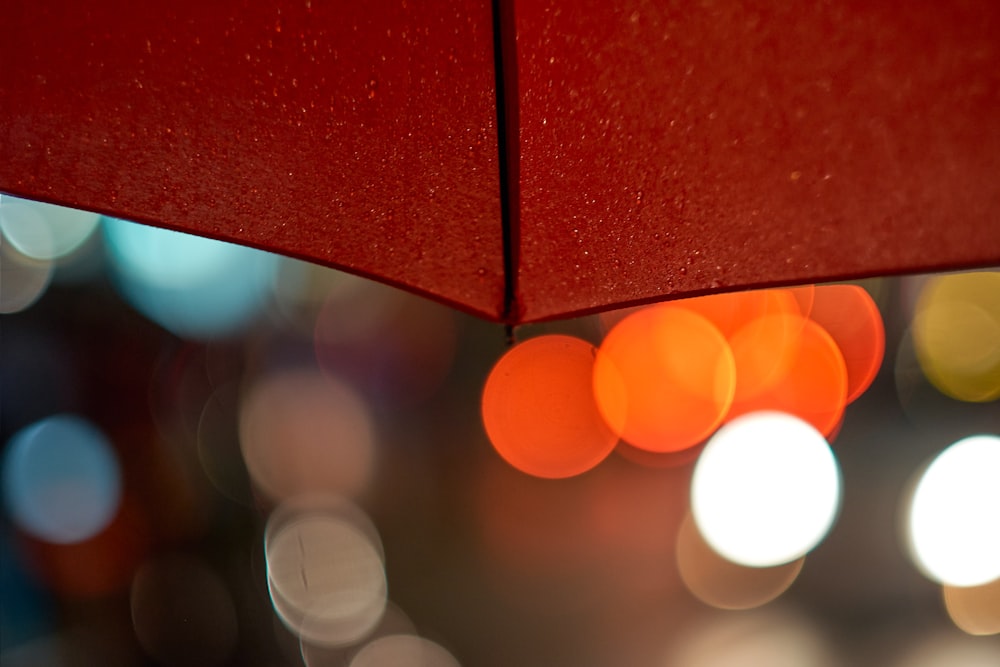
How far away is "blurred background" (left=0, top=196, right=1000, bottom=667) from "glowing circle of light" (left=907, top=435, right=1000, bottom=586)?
0.11 feet

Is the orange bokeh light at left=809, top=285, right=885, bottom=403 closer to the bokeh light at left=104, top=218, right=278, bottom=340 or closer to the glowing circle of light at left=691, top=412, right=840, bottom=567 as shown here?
the glowing circle of light at left=691, top=412, right=840, bottom=567

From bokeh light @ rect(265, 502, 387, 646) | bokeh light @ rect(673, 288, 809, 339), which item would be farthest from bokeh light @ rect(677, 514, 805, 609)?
bokeh light @ rect(673, 288, 809, 339)

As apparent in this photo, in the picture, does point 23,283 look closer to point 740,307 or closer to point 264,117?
point 264,117

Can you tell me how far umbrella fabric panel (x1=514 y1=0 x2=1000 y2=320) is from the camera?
2.12 feet

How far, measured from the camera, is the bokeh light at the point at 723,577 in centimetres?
464

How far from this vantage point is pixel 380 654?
392 cm

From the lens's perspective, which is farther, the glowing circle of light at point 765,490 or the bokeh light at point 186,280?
the bokeh light at point 186,280

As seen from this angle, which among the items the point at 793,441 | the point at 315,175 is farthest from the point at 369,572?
the point at 793,441

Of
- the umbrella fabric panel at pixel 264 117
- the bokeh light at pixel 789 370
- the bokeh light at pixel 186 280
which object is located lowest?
the bokeh light at pixel 789 370

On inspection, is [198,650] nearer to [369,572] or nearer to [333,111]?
[369,572]

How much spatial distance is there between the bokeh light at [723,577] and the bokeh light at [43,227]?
17.8 ft

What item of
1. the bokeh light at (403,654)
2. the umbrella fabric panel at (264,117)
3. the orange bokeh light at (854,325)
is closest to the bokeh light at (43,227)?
the bokeh light at (403,654)

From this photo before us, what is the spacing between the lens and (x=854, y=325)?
1115 cm

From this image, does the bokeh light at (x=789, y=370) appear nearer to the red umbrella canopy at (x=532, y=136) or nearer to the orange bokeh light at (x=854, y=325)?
the orange bokeh light at (x=854, y=325)
